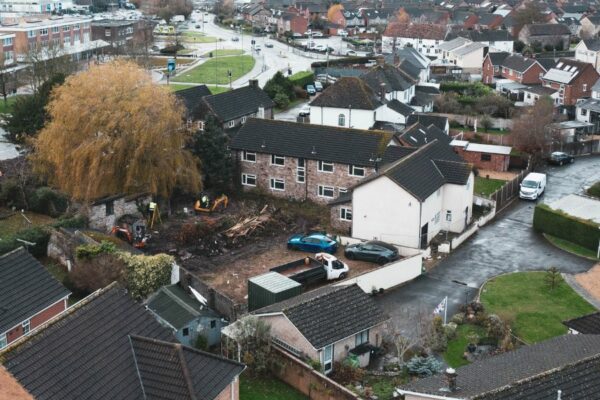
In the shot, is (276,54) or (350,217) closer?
(350,217)

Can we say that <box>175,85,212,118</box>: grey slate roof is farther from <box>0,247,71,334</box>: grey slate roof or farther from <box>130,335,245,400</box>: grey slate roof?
<box>130,335,245,400</box>: grey slate roof

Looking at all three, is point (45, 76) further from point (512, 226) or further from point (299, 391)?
point (299, 391)

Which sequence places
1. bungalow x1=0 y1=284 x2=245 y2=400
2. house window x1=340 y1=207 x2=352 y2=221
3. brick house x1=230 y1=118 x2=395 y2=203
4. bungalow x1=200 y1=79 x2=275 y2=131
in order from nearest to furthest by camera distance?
1. bungalow x1=0 y1=284 x2=245 y2=400
2. house window x1=340 y1=207 x2=352 y2=221
3. brick house x1=230 y1=118 x2=395 y2=203
4. bungalow x1=200 y1=79 x2=275 y2=131

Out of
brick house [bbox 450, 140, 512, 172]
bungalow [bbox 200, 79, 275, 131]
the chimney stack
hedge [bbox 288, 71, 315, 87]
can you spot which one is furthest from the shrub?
hedge [bbox 288, 71, 315, 87]

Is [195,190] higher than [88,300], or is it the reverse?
[88,300]

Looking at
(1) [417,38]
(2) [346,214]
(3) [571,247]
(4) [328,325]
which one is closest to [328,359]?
(4) [328,325]

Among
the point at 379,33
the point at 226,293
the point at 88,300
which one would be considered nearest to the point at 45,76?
the point at 226,293

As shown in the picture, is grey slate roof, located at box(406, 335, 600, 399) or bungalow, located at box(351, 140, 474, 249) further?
bungalow, located at box(351, 140, 474, 249)
